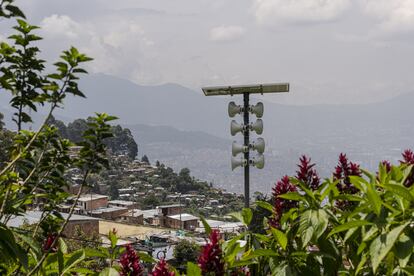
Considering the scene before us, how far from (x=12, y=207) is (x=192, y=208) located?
89.8 meters

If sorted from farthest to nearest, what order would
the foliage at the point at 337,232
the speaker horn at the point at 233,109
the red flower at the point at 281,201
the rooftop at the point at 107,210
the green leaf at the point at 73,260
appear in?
the rooftop at the point at 107,210 → the speaker horn at the point at 233,109 → the red flower at the point at 281,201 → the green leaf at the point at 73,260 → the foliage at the point at 337,232

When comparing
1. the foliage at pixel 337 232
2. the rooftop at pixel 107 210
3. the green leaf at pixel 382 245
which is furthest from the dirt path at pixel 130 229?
the green leaf at pixel 382 245

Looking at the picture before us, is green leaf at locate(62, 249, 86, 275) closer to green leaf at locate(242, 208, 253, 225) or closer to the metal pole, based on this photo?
green leaf at locate(242, 208, 253, 225)

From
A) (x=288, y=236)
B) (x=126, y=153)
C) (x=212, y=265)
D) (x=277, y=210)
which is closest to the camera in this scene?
(x=212, y=265)

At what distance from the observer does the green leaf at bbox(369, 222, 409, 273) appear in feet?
6.38

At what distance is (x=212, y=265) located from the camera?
6.82 ft

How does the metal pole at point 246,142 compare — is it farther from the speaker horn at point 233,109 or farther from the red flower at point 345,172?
the red flower at point 345,172

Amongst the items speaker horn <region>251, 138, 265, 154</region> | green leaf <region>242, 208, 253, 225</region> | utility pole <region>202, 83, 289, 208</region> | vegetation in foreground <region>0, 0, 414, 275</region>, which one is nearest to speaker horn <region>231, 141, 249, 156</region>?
utility pole <region>202, 83, 289, 208</region>

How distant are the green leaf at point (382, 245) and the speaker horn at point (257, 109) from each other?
18.2 feet

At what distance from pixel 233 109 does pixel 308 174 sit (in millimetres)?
4923

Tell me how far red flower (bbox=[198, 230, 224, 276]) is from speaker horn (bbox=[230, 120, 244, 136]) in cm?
526

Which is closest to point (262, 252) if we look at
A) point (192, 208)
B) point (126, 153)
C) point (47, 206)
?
point (47, 206)

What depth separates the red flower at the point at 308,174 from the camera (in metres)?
2.73

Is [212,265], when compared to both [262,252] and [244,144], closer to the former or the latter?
[262,252]
